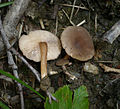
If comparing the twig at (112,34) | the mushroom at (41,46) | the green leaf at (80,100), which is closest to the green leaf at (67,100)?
the green leaf at (80,100)

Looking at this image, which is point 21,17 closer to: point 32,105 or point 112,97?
point 32,105

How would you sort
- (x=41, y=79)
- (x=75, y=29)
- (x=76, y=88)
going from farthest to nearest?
1. (x=75, y=29)
2. (x=76, y=88)
3. (x=41, y=79)

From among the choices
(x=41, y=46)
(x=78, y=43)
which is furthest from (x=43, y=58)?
(x=78, y=43)

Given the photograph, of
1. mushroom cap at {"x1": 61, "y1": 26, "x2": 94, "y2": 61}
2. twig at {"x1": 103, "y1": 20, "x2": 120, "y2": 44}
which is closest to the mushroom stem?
mushroom cap at {"x1": 61, "y1": 26, "x2": 94, "y2": 61}

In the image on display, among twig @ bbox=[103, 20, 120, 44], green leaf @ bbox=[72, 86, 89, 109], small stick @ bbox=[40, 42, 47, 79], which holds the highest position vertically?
twig @ bbox=[103, 20, 120, 44]

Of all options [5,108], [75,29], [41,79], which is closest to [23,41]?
[41,79]

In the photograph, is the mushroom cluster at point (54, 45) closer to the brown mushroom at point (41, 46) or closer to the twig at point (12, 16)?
the brown mushroom at point (41, 46)

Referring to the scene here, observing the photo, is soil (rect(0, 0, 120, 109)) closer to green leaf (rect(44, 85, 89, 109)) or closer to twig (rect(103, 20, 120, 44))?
twig (rect(103, 20, 120, 44))
